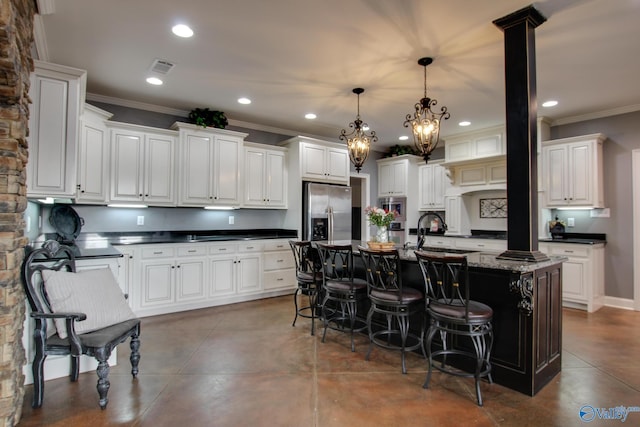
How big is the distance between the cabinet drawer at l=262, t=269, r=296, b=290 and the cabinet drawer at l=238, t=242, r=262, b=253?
1.34 ft

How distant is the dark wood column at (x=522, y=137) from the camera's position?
2.52m

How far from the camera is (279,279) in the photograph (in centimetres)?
516

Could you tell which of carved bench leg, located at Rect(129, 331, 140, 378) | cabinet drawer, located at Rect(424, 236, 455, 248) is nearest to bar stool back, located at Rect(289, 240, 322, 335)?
carved bench leg, located at Rect(129, 331, 140, 378)

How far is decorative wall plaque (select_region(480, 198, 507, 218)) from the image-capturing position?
5.83 metres

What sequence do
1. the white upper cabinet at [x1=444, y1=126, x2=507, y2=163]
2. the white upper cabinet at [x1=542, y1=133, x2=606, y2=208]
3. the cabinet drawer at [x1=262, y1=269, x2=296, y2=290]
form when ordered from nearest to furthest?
1. the white upper cabinet at [x1=542, y1=133, x2=606, y2=208]
2. the cabinet drawer at [x1=262, y1=269, x2=296, y2=290]
3. the white upper cabinet at [x1=444, y1=126, x2=507, y2=163]

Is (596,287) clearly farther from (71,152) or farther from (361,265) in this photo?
(71,152)

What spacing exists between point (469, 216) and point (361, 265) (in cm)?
357

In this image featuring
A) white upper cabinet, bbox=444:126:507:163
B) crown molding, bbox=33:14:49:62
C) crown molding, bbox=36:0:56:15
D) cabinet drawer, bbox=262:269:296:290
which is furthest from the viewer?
white upper cabinet, bbox=444:126:507:163

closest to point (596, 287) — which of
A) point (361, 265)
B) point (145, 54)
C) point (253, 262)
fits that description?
point (361, 265)

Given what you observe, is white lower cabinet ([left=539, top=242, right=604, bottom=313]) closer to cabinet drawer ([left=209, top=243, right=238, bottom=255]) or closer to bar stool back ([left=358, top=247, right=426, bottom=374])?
bar stool back ([left=358, top=247, right=426, bottom=374])

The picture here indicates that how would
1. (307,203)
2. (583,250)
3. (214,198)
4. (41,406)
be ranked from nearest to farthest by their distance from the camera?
(41,406), (583,250), (214,198), (307,203)

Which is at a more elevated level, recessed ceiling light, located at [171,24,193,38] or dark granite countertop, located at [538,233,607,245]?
recessed ceiling light, located at [171,24,193,38]

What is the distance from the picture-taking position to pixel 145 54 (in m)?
3.22

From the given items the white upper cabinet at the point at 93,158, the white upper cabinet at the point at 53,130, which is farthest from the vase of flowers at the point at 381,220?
the white upper cabinet at the point at 93,158
